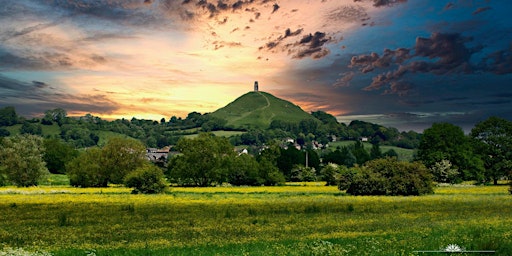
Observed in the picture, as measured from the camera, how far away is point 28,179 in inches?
3307

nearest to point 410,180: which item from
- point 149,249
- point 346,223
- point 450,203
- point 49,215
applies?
point 450,203

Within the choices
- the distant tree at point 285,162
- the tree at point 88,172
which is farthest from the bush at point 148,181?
the distant tree at point 285,162

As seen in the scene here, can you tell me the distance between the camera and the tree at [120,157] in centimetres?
8250

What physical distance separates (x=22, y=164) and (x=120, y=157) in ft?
56.1

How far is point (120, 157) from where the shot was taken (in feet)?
275

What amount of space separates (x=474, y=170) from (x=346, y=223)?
2598 inches

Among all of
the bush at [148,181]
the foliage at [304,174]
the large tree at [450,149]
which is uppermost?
the large tree at [450,149]

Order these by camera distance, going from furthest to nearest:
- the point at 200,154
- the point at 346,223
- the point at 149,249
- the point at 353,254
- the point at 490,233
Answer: the point at 200,154, the point at 346,223, the point at 490,233, the point at 149,249, the point at 353,254

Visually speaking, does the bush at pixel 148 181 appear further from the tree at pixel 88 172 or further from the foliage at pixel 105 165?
the tree at pixel 88 172

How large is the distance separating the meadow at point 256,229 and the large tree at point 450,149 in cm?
4641

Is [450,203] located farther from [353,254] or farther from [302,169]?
[302,169]

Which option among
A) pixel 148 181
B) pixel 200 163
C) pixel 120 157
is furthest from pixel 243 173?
pixel 148 181

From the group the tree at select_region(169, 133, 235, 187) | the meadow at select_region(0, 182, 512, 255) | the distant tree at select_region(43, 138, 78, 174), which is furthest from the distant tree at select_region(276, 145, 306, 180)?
the meadow at select_region(0, 182, 512, 255)

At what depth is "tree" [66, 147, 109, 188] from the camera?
265 ft
